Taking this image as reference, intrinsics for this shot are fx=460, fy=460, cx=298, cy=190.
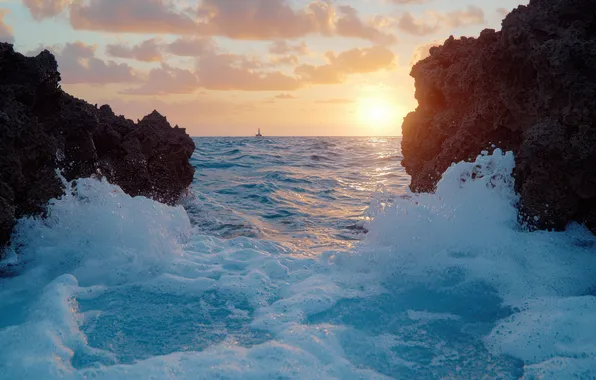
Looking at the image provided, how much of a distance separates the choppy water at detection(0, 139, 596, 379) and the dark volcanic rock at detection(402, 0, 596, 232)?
0.39 metres

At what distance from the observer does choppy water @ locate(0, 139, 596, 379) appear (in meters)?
3.47

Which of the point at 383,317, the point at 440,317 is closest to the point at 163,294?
the point at 383,317

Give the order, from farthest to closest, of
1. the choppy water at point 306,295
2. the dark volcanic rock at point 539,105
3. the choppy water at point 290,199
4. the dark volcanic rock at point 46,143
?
the choppy water at point 290,199
the dark volcanic rock at point 46,143
the dark volcanic rock at point 539,105
the choppy water at point 306,295

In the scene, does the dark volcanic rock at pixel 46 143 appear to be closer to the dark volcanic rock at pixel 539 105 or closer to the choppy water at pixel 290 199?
the choppy water at pixel 290 199

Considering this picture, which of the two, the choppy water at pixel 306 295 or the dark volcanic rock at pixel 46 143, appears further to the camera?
the dark volcanic rock at pixel 46 143

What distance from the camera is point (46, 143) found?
6.19m

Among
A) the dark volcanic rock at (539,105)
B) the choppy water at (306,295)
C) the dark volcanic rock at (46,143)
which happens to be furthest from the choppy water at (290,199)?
the dark volcanic rock at (539,105)

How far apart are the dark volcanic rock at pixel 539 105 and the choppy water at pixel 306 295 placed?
388mm

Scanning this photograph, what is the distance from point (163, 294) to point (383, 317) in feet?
7.55

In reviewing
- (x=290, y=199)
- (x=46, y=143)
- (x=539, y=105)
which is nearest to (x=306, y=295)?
(x=539, y=105)

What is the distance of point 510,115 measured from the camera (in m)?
6.65

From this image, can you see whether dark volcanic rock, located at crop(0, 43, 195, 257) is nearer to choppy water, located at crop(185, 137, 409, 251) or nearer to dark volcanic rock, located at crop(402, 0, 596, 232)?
choppy water, located at crop(185, 137, 409, 251)

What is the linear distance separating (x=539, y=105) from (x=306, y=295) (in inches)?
154

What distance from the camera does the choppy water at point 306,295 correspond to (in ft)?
11.4
